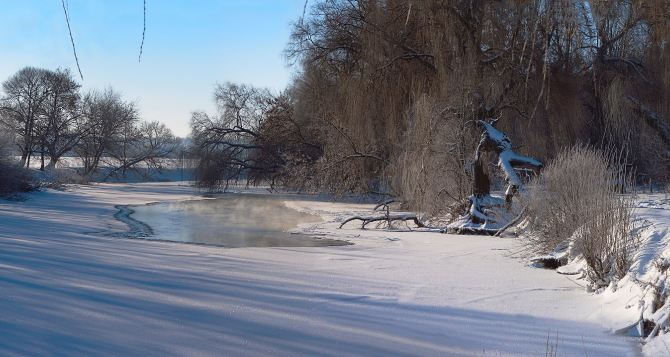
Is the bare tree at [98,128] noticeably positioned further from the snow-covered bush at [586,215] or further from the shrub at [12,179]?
the snow-covered bush at [586,215]

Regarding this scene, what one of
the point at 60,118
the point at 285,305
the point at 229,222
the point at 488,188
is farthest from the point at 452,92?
the point at 60,118

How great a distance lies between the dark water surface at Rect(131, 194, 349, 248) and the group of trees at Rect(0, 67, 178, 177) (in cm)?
2165

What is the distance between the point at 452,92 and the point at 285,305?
10.3 meters

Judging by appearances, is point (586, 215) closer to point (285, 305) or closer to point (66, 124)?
point (285, 305)

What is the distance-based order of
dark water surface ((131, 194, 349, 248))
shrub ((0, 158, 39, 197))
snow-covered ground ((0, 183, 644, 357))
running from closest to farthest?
snow-covered ground ((0, 183, 644, 357)) < dark water surface ((131, 194, 349, 248)) < shrub ((0, 158, 39, 197))

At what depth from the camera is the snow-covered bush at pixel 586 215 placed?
593cm

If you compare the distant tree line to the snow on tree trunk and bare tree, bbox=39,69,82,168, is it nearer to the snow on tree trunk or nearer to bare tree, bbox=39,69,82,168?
the snow on tree trunk

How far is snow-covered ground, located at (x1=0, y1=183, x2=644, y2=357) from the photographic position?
425 cm

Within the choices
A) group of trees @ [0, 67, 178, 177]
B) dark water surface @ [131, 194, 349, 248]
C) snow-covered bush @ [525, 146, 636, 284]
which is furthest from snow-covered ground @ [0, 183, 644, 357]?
group of trees @ [0, 67, 178, 177]

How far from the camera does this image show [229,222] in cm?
1714

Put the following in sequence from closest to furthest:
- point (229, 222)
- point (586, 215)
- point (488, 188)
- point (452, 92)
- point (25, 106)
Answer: point (586, 215)
point (488, 188)
point (452, 92)
point (229, 222)
point (25, 106)

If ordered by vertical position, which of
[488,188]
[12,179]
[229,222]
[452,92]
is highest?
[452,92]

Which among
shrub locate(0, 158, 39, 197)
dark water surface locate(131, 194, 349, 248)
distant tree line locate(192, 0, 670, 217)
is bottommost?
dark water surface locate(131, 194, 349, 248)

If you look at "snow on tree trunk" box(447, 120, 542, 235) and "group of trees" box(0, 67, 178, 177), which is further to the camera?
"group of trees" box(0, 67, 178, 177)
